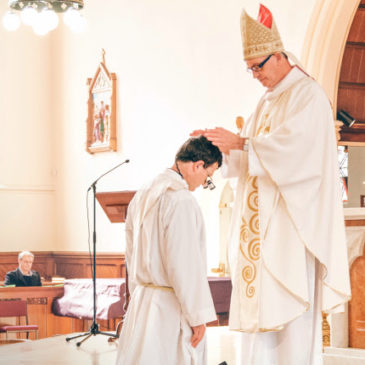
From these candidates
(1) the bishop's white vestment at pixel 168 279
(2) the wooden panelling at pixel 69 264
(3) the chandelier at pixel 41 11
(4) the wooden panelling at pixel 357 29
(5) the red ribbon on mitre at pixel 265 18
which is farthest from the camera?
(2) the wooden panelling at pixel 69 264

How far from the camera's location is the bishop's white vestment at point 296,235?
324 cm

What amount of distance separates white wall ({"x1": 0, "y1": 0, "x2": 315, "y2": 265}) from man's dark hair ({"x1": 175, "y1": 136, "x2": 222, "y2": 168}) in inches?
183

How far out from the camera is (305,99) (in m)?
3.35

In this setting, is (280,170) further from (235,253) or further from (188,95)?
(188,95)

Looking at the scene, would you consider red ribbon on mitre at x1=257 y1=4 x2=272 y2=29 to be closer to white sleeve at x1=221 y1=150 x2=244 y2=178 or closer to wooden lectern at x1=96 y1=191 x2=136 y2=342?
white sleeve at x1=221 y1=150 x2=244 y2=178

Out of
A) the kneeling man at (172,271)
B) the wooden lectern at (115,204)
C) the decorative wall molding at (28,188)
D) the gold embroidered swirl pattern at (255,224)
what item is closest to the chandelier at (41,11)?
the decorative wall molding at (28,188)

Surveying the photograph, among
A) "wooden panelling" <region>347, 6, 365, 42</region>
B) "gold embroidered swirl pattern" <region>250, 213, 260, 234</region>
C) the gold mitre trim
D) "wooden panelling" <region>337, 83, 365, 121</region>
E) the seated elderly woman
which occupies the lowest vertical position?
the seated elderly woman

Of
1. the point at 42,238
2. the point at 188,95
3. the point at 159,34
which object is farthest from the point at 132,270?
the point at 42,238

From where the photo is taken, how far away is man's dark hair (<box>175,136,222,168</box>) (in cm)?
349

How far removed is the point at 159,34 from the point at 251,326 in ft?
25.0

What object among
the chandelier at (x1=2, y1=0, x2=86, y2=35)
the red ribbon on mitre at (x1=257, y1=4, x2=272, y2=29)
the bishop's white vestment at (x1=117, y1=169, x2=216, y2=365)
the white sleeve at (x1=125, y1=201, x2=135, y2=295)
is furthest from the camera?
the chandelier at (x1=2, y1=0, x2=86, y2=35)

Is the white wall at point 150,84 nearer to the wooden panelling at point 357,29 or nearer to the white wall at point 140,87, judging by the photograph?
the white wall at point 140,87

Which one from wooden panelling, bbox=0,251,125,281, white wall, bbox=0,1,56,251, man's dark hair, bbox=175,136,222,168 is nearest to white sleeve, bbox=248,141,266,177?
man's dark hair, bbox=175,136,222,168

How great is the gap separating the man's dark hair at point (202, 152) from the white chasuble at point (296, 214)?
0.12 meters
